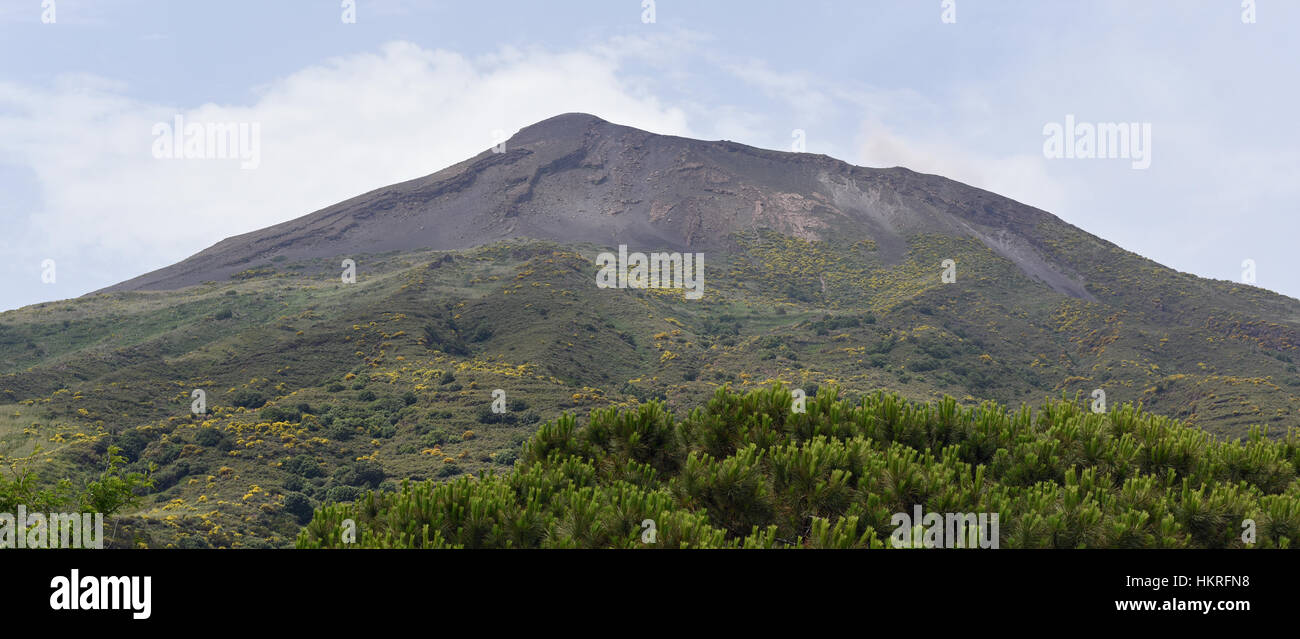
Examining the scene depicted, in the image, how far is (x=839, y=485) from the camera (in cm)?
906

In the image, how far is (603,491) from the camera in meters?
8.93

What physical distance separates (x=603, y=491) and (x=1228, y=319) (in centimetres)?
10411

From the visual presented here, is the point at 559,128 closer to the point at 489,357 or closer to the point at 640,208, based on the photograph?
the point at 640,208

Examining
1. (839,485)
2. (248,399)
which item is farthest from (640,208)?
(839,485)

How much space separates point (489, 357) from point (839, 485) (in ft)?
199

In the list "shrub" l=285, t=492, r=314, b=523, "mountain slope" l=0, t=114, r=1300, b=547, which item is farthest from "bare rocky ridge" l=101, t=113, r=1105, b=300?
"shrub" l=285, t=492, r=314, b=523

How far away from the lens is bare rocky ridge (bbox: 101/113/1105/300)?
117812mm

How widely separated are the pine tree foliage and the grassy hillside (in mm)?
23117

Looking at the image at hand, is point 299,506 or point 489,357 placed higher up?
point 489,357

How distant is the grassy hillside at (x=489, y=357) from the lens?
46.2 meters

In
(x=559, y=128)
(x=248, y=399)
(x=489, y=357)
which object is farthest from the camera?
(x=559, y=128)

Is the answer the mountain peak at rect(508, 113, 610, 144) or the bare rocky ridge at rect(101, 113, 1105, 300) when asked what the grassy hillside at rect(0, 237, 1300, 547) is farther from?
the mountain peak at rect(508, 113, 610, 144)

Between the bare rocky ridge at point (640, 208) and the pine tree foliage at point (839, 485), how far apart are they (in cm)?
10342
